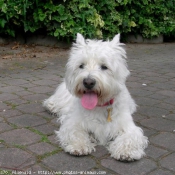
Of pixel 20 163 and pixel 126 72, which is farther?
pixel 126 72

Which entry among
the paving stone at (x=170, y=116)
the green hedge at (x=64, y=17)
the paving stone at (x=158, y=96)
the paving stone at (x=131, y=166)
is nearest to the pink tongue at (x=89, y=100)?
the paving stone at (x=131, y=166)

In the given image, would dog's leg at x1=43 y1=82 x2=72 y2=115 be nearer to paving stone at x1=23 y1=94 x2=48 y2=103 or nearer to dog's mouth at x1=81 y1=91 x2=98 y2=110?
paving stone at x1=23 y1=94 x2=48 y2=103

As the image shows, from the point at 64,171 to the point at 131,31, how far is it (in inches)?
400

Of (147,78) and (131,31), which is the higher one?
(131,31)

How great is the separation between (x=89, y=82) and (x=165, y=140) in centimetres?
120

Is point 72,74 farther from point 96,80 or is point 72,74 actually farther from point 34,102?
point 34,102

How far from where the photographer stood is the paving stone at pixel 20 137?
138 inches

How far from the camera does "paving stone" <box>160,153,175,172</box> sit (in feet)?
9.86

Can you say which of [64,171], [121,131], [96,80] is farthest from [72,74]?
[64,171]

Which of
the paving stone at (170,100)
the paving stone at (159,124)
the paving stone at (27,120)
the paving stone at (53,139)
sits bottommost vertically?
the paving stone at (53,139)

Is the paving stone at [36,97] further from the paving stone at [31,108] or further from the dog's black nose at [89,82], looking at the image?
the dog's black nose at [89,82]

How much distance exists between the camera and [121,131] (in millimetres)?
3514

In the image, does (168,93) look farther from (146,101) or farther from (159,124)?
(159,124)

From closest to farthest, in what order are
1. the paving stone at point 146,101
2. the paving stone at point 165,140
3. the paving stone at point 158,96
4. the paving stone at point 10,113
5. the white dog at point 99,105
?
the white dog at point 99,105 < the paving stone at point 165,140 < the paving stone at point 10,113 < the paving stone at point 146,101 < the paving stone at point 158,96
